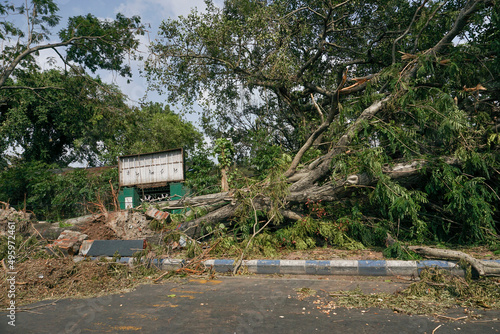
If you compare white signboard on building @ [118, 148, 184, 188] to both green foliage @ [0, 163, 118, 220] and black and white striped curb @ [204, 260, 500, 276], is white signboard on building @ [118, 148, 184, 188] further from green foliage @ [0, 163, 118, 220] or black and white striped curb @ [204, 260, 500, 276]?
black and white striped curb @ [204, 260, 500, 276]

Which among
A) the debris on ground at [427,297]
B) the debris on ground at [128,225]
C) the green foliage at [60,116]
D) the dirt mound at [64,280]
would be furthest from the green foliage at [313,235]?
the green foliage at [60,116]

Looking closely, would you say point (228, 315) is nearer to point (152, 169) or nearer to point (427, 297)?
point (427, 297)

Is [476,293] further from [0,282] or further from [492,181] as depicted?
[0,282]

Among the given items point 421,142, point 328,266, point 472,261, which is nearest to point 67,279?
point 328,266

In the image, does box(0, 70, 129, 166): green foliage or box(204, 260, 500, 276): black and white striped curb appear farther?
box(0, 70, 129, 166): green foliage

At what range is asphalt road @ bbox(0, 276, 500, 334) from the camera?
11.4ft

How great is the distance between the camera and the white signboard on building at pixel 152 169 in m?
12.9

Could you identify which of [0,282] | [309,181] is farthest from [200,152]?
[0,282]

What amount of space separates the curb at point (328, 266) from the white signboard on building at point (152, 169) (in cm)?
637

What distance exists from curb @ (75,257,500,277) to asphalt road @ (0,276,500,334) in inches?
14.9

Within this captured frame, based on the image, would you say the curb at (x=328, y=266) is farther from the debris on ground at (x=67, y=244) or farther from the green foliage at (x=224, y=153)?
the green foliage at (x=224, y=153)

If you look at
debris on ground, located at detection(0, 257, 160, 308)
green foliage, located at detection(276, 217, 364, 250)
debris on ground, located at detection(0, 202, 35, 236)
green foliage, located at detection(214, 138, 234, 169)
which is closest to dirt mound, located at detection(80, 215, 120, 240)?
debris on ground, located at detection(0, 202, 35, 236)

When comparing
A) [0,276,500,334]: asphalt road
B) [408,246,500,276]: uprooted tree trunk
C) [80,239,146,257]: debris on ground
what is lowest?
[0,276,500,334]: asphalt road

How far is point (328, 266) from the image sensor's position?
5832 mm
